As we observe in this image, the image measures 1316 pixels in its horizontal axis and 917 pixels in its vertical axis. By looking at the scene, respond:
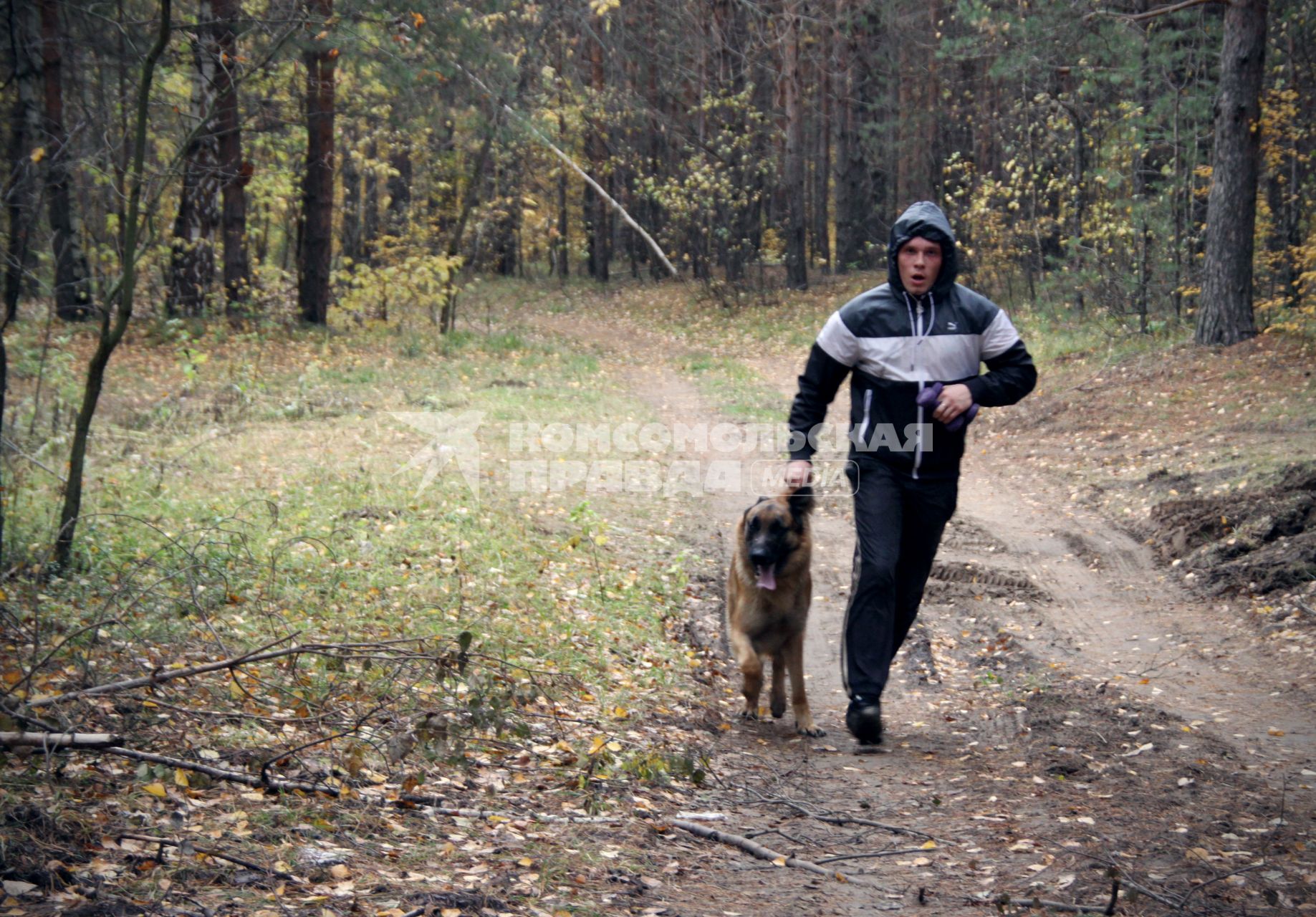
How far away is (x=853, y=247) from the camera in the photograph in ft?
125

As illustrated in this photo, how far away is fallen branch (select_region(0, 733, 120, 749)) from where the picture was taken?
3.32 m

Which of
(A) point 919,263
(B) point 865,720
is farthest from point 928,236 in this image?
(B) point 865,720

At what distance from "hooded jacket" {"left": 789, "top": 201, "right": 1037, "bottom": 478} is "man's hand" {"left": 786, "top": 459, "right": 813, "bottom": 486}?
0.90 ft

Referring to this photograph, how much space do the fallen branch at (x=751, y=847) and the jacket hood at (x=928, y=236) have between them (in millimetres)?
2722

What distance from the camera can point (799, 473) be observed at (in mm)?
5527

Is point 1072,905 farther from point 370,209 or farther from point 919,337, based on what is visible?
point 370,209

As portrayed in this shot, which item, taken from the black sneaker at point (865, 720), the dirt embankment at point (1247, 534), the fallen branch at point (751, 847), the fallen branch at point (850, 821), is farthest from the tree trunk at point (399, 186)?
the fallen branch at point (751, 847)

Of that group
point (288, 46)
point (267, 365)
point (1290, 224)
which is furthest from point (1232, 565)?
point (267, 365)

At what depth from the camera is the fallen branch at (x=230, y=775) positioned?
145 inches

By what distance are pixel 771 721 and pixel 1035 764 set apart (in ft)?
5.16

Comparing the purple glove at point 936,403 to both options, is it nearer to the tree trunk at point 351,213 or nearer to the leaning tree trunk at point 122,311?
the leaning tree trunk at point 122,311

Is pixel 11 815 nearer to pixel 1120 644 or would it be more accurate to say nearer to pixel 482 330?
pixel 1120 644

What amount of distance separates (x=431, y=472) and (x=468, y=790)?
22.7ft

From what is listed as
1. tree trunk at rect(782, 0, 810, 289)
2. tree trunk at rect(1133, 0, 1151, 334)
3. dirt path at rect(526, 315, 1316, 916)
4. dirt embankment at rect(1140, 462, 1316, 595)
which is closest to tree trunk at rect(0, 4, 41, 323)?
dirt path at rect(526, 315, 1316, 916)
